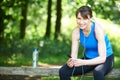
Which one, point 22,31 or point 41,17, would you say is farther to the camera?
point 41,17

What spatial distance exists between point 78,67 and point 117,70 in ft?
3.79

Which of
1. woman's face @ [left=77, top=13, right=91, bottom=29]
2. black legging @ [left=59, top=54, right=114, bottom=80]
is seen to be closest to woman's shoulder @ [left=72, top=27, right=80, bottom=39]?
woman's face @ [left=77, top=13, right=91, bottom=29]

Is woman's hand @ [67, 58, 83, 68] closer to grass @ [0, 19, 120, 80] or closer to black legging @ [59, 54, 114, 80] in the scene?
black legging @ [59, 54, 114, 80]

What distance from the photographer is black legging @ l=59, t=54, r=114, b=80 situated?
19.9ft

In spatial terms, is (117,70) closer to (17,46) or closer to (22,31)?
(17,46)

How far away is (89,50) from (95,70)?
1.57 feet

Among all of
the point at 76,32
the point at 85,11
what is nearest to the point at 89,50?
the point at 76,32

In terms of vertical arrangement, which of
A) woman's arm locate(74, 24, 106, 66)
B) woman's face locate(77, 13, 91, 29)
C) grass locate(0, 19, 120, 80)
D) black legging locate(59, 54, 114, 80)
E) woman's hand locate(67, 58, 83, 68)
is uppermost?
woman's face locate(77, 13, 91, 29)

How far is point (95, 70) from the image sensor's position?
20.0 ft

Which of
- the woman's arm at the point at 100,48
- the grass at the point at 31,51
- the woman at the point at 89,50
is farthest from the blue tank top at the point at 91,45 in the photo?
the grass at the point at 31,51

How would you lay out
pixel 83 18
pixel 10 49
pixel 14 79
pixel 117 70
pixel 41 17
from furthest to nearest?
pixel 41 17
pixel 10 49
pixel 14 79
pixel 117 70
pixel 83 18

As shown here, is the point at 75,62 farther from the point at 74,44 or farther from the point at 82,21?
the point at 82,21

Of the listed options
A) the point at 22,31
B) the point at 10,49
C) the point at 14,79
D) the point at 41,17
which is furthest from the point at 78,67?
the point at 41,17

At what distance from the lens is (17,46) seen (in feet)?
53.0
